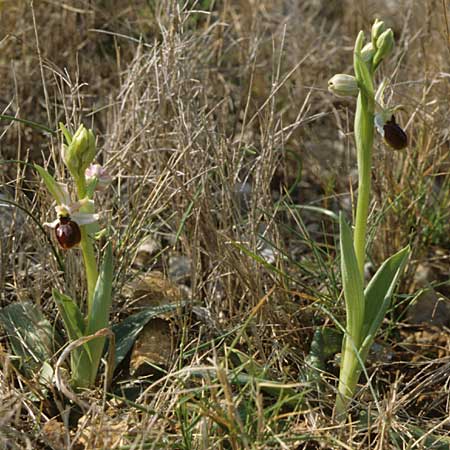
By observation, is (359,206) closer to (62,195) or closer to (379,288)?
(379,288)

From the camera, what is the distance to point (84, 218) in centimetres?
162

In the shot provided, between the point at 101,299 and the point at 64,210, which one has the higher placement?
the point at 64,210

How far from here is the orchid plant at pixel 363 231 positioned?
5.24ft

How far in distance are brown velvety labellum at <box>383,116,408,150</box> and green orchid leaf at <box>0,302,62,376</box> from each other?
845mm

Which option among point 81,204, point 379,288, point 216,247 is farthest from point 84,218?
point 379,288

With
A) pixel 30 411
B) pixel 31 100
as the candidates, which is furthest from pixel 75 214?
pixel 31 100

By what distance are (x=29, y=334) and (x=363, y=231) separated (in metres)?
0.78

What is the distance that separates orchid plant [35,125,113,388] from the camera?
161cm

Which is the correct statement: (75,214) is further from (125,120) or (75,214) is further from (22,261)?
(125,120)

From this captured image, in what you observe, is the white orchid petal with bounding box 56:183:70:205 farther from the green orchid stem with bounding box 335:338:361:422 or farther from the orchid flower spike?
the green orchid stem with bounding box 335:338:361:422

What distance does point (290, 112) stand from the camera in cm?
289

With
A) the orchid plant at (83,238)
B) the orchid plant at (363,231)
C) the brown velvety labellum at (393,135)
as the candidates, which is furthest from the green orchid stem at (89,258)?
the brown velvety labellum at (393,135)

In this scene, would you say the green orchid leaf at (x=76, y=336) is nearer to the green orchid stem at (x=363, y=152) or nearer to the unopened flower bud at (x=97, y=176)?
the unopened flower bud at (x=97, y=176)

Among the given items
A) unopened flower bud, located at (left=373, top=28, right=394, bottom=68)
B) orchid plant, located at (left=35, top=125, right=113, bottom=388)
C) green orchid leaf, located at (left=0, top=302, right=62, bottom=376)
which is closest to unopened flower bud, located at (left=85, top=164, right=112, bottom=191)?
orchid plant, located at (left=35, top=125, right=113, bottom=388)
